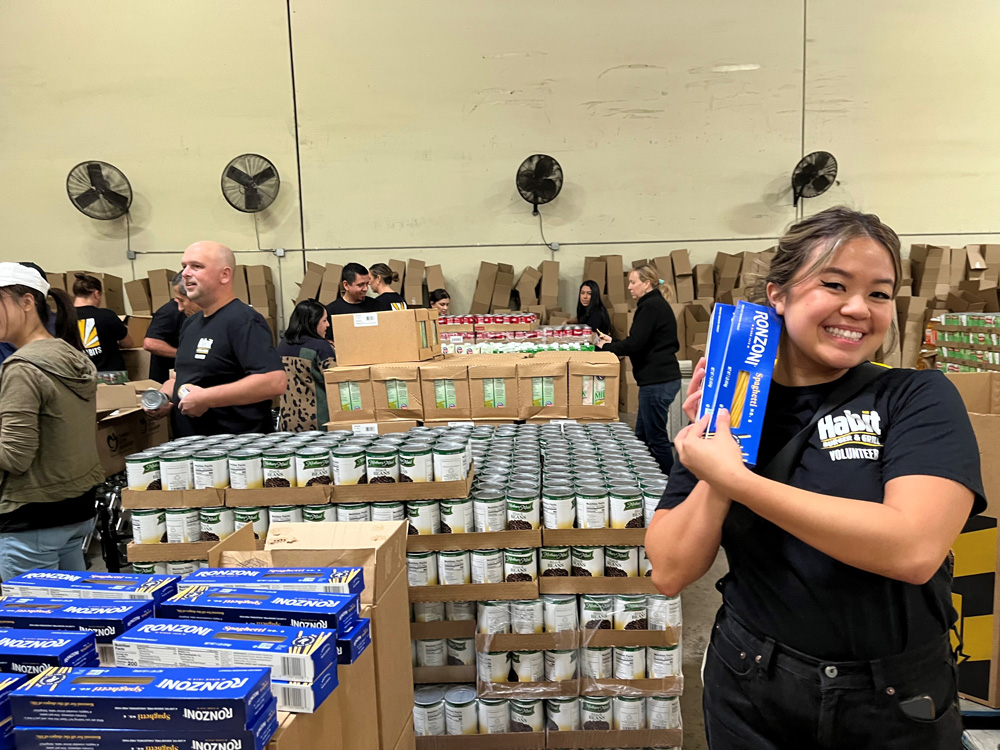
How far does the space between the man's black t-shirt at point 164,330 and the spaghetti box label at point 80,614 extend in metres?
4.18

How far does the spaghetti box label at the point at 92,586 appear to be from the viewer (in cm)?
137

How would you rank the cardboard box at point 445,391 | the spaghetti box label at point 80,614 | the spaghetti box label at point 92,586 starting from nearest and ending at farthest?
the spaghetti box label at point 80,614, the spaghetti box label at point 92,586, the cardboard box at point 445,391

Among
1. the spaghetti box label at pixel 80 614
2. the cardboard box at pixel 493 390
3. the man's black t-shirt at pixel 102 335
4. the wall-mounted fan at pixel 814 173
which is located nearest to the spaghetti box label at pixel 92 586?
the spaghetti box label at pixel 80 614

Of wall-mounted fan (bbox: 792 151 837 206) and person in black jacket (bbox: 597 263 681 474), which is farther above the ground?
wall-mounted fan (bbox: 792 151 837 206)

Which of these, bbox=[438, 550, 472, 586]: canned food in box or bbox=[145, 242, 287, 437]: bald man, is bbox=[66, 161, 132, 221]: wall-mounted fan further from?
bbox=[438, 550, 472, 586]: canned food in box

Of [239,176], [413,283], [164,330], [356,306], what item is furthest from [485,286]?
[164,330]

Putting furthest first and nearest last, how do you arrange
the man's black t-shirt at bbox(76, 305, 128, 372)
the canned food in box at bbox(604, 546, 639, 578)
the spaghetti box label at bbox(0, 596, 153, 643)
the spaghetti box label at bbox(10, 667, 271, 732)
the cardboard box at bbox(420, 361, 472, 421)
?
1. the man's black t-shirt at bbox(76, 305, 128, 372)
2. the cardboard box at bbox(420, 361, 472, 421)
3. the canned food in box at bbox(604, 546, 639, 578)
4. the spaghetti box label at bbox(0, 596, 153, 643)
5. the spaghetti box label at bbox(10, 667, 271, 732)

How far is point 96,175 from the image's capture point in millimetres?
7340

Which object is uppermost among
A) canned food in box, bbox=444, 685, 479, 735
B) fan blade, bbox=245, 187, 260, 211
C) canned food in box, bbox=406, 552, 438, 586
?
fan blade, bbox=245, 187, 260, 211

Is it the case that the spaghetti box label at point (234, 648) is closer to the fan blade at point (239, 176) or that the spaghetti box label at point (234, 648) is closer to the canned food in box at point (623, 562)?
the canned food in box at point (623, 562)

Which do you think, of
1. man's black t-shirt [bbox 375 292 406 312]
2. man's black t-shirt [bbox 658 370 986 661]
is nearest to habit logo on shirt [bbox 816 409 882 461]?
man's black t-shirt [bbox 658 370 986 661]

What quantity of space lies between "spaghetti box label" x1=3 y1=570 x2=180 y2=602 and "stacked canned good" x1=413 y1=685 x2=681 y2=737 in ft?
3.75

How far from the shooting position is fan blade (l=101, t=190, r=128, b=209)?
24.4 ft

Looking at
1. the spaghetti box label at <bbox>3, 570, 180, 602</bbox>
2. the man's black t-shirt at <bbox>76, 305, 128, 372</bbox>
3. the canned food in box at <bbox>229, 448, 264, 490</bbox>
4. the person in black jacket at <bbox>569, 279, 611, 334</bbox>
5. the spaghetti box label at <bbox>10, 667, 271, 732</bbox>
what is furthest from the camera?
the person in black jacket at <bbox>569, 279, 611, 334</bbox>
